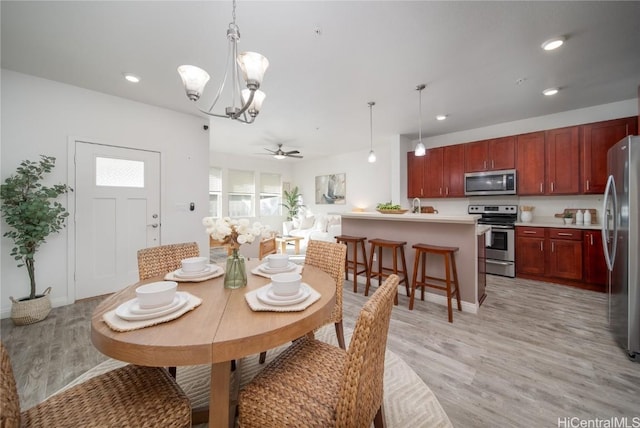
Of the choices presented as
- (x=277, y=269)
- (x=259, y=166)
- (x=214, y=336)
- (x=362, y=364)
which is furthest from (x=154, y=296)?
(x=259, y=166)

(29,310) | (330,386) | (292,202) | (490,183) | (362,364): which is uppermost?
(490,183)

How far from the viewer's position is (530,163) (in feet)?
12.6

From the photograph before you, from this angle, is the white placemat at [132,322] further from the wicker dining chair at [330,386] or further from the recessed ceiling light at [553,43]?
the recessed ceiling light at [553,43]

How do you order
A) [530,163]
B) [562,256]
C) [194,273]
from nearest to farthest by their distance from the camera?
1. [194,273]
2. [562,256]
3. [530,163]

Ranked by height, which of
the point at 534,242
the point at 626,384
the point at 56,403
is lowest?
the point at 626,384

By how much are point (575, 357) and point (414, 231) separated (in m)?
1.71

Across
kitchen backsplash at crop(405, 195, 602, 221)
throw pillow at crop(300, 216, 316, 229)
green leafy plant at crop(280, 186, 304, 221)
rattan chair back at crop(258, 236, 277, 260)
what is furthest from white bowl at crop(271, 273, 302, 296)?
green leafy plant at crop(280, 186, 304, 221)

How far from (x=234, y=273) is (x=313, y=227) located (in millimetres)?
5484

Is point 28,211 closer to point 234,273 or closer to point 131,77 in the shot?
point 131,77

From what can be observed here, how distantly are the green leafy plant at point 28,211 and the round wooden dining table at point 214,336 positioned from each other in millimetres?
2242

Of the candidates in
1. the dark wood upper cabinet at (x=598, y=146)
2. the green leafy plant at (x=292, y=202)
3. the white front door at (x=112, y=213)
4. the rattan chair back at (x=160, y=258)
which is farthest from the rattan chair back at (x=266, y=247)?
the green leafy plant at (x=292, y=202)

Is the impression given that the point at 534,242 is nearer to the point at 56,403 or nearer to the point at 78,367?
the point at 56,403

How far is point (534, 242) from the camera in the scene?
3.69 metres

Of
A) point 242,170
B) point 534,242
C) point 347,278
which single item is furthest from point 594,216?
point 242,170
